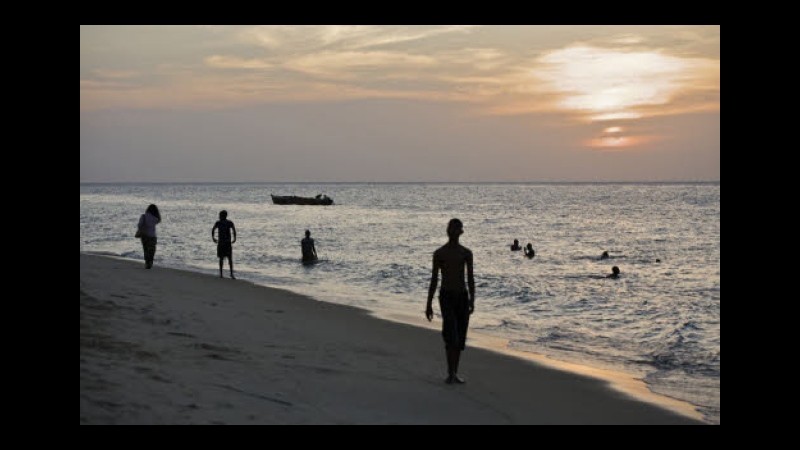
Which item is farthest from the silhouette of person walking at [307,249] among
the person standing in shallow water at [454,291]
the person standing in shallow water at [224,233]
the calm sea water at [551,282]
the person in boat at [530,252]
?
the person standing in shallow water at [454,291]

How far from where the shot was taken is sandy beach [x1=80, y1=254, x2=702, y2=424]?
264 inches

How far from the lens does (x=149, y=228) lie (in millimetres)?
18781

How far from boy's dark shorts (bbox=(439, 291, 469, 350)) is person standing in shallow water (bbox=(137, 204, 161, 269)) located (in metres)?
11.4

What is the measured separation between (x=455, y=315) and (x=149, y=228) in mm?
12272

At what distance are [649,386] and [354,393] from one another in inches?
191

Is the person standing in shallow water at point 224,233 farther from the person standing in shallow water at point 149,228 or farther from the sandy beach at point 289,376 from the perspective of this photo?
the sandy beach at point 289,376

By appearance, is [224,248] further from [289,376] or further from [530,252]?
[530,252]

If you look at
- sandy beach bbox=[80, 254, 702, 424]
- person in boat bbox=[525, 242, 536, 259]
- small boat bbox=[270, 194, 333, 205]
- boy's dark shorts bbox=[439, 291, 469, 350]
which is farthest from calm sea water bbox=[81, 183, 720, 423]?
small boat bbox=[270, 194, 333, 205]

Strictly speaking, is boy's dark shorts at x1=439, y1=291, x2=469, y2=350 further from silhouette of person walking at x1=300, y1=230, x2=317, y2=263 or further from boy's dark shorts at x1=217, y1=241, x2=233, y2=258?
silhouette of person walking at x1=300, y1=230, x2=317, y2=263

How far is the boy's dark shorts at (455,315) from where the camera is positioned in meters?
8.81
